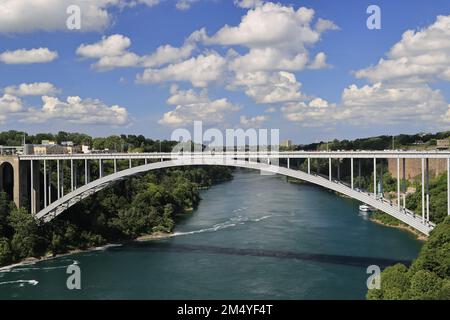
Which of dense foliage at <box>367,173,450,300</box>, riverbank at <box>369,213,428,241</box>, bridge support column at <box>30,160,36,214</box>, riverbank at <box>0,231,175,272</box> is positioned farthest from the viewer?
riverbank at <box>369,213,428,241</box>

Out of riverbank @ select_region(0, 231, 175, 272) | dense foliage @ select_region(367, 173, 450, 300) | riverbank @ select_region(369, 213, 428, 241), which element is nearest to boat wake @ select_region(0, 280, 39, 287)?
riverbank @ select_region(0, 231, 175, 272)

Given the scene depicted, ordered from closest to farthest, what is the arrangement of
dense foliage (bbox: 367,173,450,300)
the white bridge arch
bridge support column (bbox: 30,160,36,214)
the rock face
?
dense foliage (bbox: 367,173,450,300)
the white bridge arch
bridge support column (bbox: 30,160,36,214)
the rock face

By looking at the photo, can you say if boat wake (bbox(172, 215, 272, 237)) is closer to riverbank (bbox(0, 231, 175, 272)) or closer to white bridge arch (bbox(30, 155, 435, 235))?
riverbank (bbox(0, 231, 175, 272))

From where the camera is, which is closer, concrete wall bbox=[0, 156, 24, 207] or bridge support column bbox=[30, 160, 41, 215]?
concrete wall bbox=[0, 156, 24, 207]

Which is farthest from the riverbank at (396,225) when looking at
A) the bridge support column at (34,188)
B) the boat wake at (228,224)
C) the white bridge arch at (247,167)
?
the bridge support column at (34,188)

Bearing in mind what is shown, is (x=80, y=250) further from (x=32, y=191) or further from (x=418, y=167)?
(x=418, y=167)

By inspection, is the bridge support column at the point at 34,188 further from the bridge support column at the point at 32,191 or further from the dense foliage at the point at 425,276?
the dense foliage at the point at 425,276

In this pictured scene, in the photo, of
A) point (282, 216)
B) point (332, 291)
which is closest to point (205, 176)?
point (282, 216)
